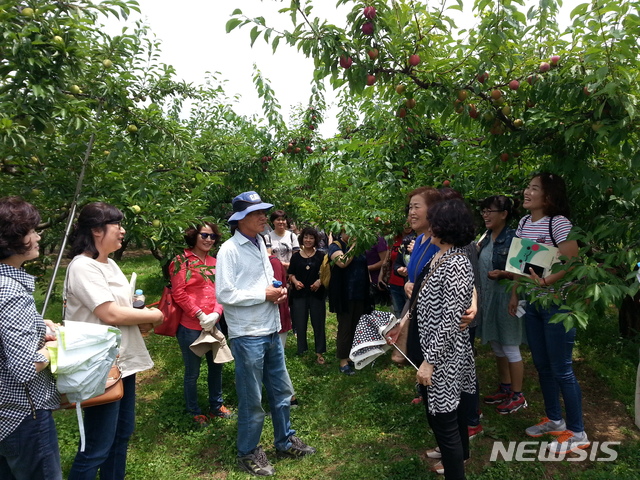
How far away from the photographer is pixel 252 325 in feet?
9.75

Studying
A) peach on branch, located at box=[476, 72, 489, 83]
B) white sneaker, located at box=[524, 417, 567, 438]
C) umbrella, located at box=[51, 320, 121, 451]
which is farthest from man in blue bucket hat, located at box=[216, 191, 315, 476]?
white sneaker, located at box=[524, 417, 567, 438]

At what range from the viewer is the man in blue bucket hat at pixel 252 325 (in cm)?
297

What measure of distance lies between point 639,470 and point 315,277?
3.28m

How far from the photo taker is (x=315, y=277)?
5230 millimetres

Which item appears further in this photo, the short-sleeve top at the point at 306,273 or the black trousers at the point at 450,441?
the short-sleeve top at the point at 306,273

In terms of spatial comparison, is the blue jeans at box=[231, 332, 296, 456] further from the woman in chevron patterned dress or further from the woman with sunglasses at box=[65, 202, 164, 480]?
the woman in chevron patterned dress

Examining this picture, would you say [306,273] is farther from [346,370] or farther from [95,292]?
[95,292]

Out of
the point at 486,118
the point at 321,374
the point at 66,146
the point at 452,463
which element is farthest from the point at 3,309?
the point at 321,374

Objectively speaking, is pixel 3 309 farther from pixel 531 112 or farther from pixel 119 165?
pixel 531 112

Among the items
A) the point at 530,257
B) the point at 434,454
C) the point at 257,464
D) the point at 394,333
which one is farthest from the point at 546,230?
the point at 257,464

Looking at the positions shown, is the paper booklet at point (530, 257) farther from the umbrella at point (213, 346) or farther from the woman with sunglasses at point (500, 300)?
the umbrella at point (213, 346)

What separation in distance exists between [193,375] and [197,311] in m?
0.57

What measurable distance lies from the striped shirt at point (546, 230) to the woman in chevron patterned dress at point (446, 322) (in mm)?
800

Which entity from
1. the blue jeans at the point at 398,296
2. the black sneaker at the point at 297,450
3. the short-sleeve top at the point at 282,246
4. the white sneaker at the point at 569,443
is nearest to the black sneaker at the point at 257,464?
the black sneaker at the point at 297,450
